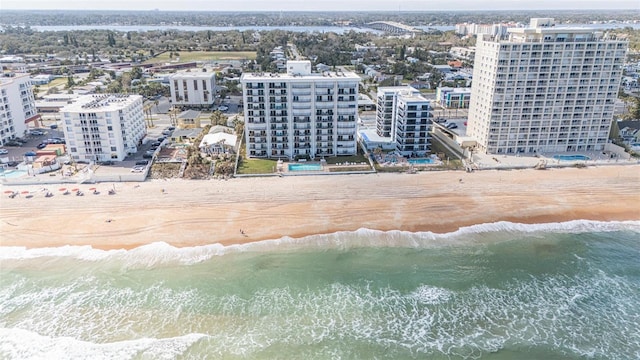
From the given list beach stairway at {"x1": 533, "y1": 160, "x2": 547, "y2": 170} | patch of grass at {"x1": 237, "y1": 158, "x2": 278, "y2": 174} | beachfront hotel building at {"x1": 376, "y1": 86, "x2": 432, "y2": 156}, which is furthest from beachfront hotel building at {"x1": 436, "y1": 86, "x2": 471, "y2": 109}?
patch of grass at {"x1": 237, "y1": 158, "x2": 278, "y2": 174}

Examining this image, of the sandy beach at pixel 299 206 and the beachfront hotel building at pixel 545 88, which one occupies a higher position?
the beachfront hotel building at pixel 545 88

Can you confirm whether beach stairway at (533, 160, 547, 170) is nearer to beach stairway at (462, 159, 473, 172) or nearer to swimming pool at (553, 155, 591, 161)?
swimming pool at (553, 155, 591, 161)

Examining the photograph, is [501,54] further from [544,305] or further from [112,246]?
[112,246]

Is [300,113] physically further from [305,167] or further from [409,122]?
[409,122]

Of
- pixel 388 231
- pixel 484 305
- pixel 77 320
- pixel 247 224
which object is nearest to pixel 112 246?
pixel 77 320

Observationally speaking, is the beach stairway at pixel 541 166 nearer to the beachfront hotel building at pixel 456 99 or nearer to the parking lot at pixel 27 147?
the beachfront hotel building at pixel 456 99

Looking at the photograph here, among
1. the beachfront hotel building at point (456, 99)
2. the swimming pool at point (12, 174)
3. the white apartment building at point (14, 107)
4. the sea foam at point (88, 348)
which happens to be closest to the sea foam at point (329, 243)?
the sea foam at point (88, 348)
